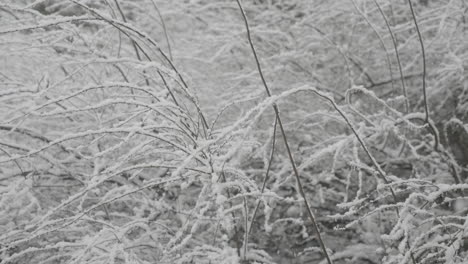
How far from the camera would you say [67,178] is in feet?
5.25

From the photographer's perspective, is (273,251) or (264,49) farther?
(264,49)

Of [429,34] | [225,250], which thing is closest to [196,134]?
[225,250]

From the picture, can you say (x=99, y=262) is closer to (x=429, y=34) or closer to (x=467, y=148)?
(x=467, y=148)

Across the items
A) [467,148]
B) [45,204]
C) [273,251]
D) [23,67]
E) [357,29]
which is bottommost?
[273,251]

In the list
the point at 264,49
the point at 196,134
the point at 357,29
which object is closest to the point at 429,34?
the point at 357,29

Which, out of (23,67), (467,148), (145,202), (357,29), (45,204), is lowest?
(45,204)

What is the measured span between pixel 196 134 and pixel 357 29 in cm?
158

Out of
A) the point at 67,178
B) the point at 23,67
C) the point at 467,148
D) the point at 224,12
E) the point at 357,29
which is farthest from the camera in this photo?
the point at 224,12

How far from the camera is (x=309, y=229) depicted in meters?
1.80

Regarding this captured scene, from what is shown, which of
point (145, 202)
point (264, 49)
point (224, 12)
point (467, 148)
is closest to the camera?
point (145, 202)

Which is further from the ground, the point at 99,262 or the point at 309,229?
the point at 99,262

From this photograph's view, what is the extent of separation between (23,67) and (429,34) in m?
2.21

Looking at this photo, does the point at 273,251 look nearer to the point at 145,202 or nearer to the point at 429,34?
the point at 145,202

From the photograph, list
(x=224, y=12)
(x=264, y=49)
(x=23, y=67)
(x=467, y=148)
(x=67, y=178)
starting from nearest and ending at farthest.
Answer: (x=67, y=178) < (x=467, y=148) < (x=23, y=67) < (x=264, y=49) < (x=224, y=12)
